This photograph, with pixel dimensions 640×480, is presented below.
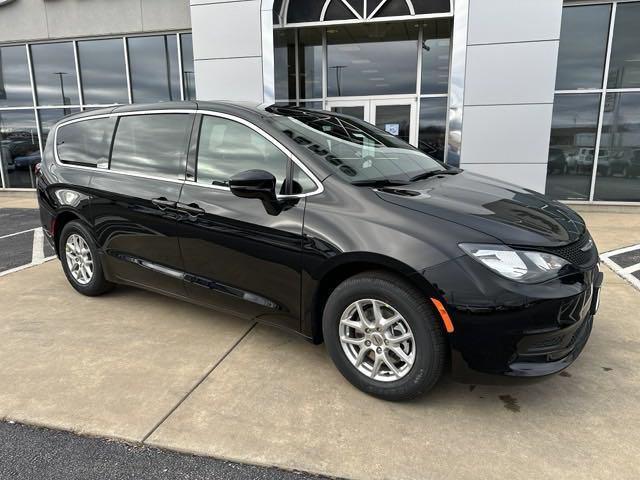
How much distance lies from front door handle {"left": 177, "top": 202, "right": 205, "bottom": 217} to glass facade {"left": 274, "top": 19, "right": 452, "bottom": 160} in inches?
251

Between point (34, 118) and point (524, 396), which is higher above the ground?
point (34, 118)

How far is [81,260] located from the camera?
172 inches

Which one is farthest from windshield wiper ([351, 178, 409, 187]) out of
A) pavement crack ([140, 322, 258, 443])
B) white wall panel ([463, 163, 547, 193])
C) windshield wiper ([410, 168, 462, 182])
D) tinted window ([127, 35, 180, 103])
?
tinted window ([127, 35, 180, 103])

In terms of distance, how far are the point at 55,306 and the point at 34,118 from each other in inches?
401

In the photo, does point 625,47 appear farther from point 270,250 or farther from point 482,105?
point 270,250

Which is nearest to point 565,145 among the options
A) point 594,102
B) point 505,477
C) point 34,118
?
point 594,102

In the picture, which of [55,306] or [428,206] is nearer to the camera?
[428,206]

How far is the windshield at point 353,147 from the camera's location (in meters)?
3.00

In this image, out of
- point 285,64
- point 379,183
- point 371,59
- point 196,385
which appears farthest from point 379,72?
point 196,385

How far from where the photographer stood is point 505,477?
2.11m

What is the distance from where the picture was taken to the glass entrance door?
9602 millimetres

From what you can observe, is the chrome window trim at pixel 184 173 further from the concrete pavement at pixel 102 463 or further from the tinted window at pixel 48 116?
the tinted window at pixel 48 116

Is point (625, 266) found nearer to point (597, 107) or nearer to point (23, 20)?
point (597, 107)

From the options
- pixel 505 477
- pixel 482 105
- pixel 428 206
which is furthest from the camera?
pixel 482 105
